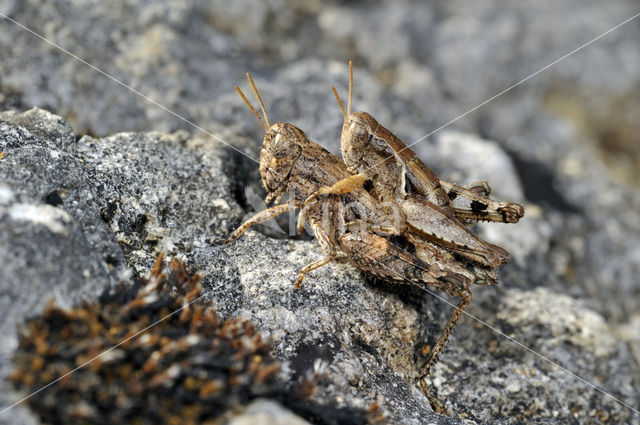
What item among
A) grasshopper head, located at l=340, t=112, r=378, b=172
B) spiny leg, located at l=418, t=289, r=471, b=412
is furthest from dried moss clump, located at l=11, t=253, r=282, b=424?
grasshopper head, located at l=340, t=112, r=378, b=172

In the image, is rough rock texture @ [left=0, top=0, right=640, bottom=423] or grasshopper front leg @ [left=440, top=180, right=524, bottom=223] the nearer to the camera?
rough rock texture @ [left=0, top=0, right=640, bottom=423]

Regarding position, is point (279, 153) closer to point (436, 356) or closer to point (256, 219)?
point (256, 219)

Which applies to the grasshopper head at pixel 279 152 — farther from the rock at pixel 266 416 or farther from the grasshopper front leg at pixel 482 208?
the rock at pixel 266 416

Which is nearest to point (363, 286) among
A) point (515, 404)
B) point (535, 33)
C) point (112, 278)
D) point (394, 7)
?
point (515, 404)

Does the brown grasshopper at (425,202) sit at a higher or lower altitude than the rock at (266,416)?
higher

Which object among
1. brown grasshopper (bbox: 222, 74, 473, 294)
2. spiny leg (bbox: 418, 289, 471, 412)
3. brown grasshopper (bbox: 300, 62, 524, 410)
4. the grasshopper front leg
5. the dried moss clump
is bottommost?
the dried moss clump

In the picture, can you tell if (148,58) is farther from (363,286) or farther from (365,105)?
(363,286)

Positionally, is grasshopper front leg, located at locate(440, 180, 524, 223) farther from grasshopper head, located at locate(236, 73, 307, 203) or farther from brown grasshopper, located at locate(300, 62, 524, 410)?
grasshopper head, located at locate(236, 73, 307, 203)

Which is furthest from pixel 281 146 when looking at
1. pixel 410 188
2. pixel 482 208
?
pixel 482 208

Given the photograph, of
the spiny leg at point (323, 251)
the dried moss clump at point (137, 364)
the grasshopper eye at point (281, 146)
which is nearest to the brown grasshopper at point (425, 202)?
the spiny leg at point (323, 251)
